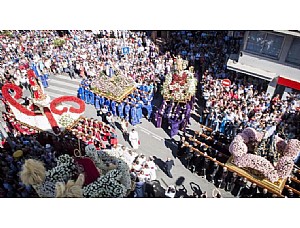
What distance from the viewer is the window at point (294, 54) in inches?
534

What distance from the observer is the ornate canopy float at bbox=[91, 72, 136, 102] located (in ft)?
49.6

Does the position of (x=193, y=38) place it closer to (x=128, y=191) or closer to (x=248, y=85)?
(x=248, y=85)

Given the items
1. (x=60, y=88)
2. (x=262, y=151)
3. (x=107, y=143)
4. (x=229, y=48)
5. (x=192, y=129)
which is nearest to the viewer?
(x=262, y=151)

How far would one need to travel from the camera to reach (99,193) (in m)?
7.78

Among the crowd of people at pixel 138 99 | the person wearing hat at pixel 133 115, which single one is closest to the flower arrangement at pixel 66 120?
the crowd of people at pixel 138 99

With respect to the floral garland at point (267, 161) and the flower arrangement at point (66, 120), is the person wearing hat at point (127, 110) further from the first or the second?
the floral garland at point (267, 161)

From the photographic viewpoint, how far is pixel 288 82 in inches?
557

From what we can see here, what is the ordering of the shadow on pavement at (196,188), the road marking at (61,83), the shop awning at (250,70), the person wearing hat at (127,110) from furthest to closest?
the road marking at (61,83), the shop awning at (250,70), the person wearing hat at (127,110), the shadow on pavement at (196,188)

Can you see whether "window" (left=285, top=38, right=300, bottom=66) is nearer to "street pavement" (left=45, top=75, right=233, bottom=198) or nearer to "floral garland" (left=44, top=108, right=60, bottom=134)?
"street pavement" (left=45, top=75, right=233, bottom=198)

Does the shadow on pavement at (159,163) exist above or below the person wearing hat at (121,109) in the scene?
below

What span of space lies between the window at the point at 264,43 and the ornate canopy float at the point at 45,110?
9586 millimetres

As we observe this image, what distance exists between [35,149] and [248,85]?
453 inches

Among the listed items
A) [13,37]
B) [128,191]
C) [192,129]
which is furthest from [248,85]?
[13,37]

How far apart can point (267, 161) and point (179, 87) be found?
6721 mm
